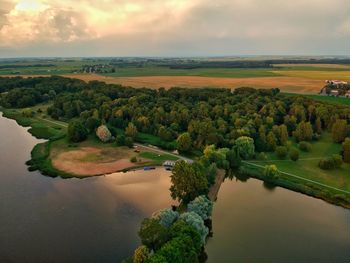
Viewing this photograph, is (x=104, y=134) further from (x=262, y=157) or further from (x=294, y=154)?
(x=294, y=154)

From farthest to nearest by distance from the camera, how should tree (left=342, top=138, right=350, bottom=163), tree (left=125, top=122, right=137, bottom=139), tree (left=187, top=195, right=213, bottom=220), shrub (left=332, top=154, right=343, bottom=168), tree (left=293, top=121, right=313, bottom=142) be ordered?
1. tree (left=125, top=122, right=137, bottom=139)
2. tree (left=293, top=121, right=313, bottom=142)
3. tree (left=342, top=138, right=350, bottom=163)
4. shrub (left=332, top=154, right=343, bottom=168)
5. tree (left=187, top=195, right=213, bottom=220)

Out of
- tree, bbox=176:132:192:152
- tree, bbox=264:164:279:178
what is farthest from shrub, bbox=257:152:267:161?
tree, bbox=176:132:192:152

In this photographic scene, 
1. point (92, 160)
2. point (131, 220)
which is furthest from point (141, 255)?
point (92, 160)

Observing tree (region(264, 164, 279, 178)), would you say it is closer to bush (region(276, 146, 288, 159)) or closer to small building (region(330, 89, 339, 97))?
bush (region(276, 146, 288, 159))

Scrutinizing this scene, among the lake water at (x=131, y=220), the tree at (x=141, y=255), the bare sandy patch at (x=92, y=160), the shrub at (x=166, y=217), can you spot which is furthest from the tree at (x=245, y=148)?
the tree at (x=141, y=255)

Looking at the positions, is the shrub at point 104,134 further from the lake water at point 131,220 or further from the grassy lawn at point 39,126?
the lake water at point 131,220
